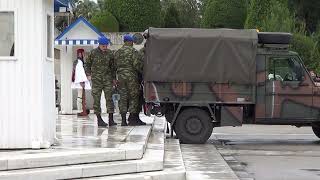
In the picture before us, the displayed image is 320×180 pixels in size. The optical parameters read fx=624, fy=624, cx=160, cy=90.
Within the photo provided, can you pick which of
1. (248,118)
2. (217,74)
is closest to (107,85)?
(217,74)

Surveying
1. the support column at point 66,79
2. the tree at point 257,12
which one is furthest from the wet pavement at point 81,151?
the tree at point 257,12

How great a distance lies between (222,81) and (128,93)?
2182mm

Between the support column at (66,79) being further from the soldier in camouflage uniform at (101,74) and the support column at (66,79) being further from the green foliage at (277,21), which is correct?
the green foliage at (277,21)

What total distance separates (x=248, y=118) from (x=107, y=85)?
3.39 meters

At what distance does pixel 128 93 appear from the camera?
47.3 ft

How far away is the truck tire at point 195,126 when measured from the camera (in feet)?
46.7

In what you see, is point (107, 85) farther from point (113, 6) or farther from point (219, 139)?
point (113, 6)

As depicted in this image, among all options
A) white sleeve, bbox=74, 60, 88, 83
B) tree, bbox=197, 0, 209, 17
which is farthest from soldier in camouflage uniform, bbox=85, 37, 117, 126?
tree, bbox=197, 0, 209, 17

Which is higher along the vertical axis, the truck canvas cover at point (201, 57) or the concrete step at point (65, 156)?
the truck canvas cover at point (201, 57)

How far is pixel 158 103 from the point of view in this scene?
1423 cm

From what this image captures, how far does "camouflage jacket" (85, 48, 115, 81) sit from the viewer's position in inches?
549

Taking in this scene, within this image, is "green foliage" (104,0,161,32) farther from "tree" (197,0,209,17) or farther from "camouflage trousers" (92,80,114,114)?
"tree" (197,0,209,17)

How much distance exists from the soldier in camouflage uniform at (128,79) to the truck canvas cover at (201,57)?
1.00 ft

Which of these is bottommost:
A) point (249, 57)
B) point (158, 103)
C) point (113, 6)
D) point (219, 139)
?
point (219, 139)
